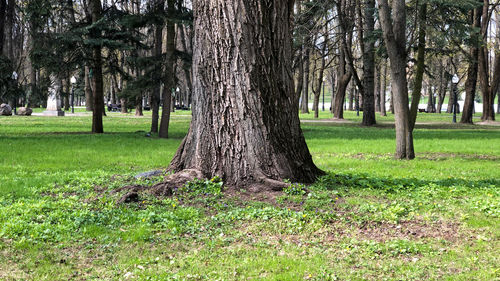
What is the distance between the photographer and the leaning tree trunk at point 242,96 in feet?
→ 21.0

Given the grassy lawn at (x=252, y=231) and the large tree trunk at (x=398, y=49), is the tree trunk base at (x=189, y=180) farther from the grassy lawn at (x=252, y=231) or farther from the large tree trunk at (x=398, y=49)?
the large tree trunk at (x=398, y=49)

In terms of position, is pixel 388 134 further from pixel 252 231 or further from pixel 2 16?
pixel 252 231

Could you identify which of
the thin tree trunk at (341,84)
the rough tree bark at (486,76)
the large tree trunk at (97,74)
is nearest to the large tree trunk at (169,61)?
the large tree trunk at (97,74)

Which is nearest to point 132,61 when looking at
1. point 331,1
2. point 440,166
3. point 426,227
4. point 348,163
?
point 331,1

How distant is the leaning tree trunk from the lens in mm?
6398

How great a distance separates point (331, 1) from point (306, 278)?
54.9 feet

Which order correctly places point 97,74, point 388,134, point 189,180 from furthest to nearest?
point 388,134 → point 97,74 → point 189,180

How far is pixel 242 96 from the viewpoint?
21.1 ft

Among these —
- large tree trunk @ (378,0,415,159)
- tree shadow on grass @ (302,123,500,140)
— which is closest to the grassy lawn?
large tree trunk @ (378,0,415,159)

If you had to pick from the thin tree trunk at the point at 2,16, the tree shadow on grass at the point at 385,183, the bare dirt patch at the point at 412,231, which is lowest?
the bare dirt patch at the point at 412,231

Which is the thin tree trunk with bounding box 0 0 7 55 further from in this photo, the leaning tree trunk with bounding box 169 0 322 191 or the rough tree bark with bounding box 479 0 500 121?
the rough tree bark with bounding box 479 0 500 121

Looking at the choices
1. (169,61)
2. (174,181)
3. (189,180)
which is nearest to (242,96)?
(189,180)

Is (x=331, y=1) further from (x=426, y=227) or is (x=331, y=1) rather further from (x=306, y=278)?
(x=306, y=278)

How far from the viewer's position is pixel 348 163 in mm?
10641
